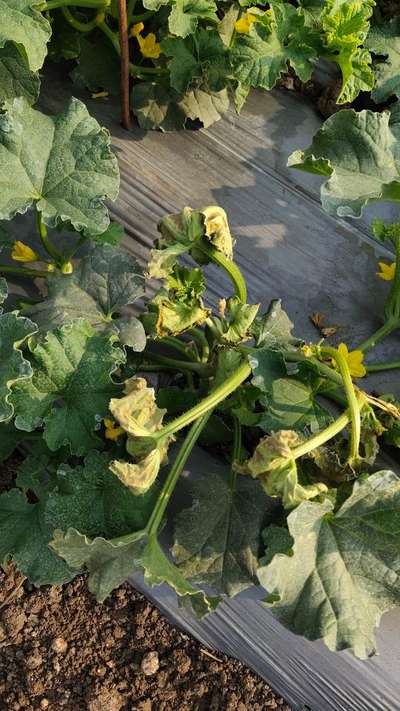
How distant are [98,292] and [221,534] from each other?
0.66 m

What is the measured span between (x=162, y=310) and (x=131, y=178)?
844 millimetres

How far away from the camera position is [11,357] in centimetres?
180

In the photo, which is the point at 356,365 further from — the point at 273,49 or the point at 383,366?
the point at 273,49

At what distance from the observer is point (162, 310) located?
1.84m

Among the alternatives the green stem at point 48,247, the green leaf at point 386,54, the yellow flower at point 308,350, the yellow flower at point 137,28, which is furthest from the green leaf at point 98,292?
the green leaf at point 386,54

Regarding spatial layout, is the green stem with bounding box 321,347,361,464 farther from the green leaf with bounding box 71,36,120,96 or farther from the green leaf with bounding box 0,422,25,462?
the green leaf with bounding box 71,36,120,96

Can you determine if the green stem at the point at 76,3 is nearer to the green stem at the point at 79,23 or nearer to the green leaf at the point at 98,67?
the green stem at the point at 79,23

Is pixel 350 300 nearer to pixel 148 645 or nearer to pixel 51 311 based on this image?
pixel 51 311

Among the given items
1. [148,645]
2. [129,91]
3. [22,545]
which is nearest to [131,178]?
[129,91]

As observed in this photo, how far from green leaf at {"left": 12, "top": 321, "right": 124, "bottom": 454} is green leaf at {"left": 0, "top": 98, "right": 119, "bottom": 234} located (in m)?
0.28

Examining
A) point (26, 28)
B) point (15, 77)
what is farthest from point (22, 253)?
point (26, 28)

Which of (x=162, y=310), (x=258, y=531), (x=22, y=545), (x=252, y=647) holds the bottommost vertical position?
(x=252, y=647)

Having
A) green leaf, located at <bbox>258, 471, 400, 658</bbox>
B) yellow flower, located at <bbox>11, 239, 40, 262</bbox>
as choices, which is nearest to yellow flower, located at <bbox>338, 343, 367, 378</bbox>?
green leaf, located at <bbox>258, 471, 400, 658</bbox>

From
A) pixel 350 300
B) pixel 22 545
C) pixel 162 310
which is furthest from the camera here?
pixel 350 300
